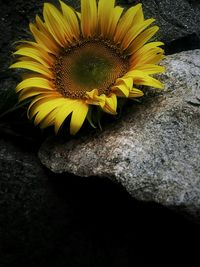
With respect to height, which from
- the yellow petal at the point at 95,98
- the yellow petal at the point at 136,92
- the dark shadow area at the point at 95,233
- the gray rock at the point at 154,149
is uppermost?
the yellow petal at the point at 95,98

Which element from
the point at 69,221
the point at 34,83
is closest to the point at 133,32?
the point at 34,83

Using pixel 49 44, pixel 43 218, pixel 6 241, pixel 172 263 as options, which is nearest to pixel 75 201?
pixel 43 218

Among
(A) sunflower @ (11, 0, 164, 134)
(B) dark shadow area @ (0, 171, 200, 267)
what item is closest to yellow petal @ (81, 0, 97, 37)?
(A) sunflower @ (11, 0, 164, 134)

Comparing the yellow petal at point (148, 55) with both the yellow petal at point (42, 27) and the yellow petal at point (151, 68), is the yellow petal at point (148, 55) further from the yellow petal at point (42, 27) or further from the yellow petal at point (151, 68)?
the yellow petal at point (42, 27)

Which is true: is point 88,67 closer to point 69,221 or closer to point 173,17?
point 69,221

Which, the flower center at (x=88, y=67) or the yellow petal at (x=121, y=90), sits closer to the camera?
the yellow petal at (x=121, y=90)

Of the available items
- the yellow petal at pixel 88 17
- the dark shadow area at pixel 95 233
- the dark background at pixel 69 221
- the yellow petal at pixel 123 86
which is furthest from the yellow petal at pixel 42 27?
the dark shadow area at pixel 95 233
